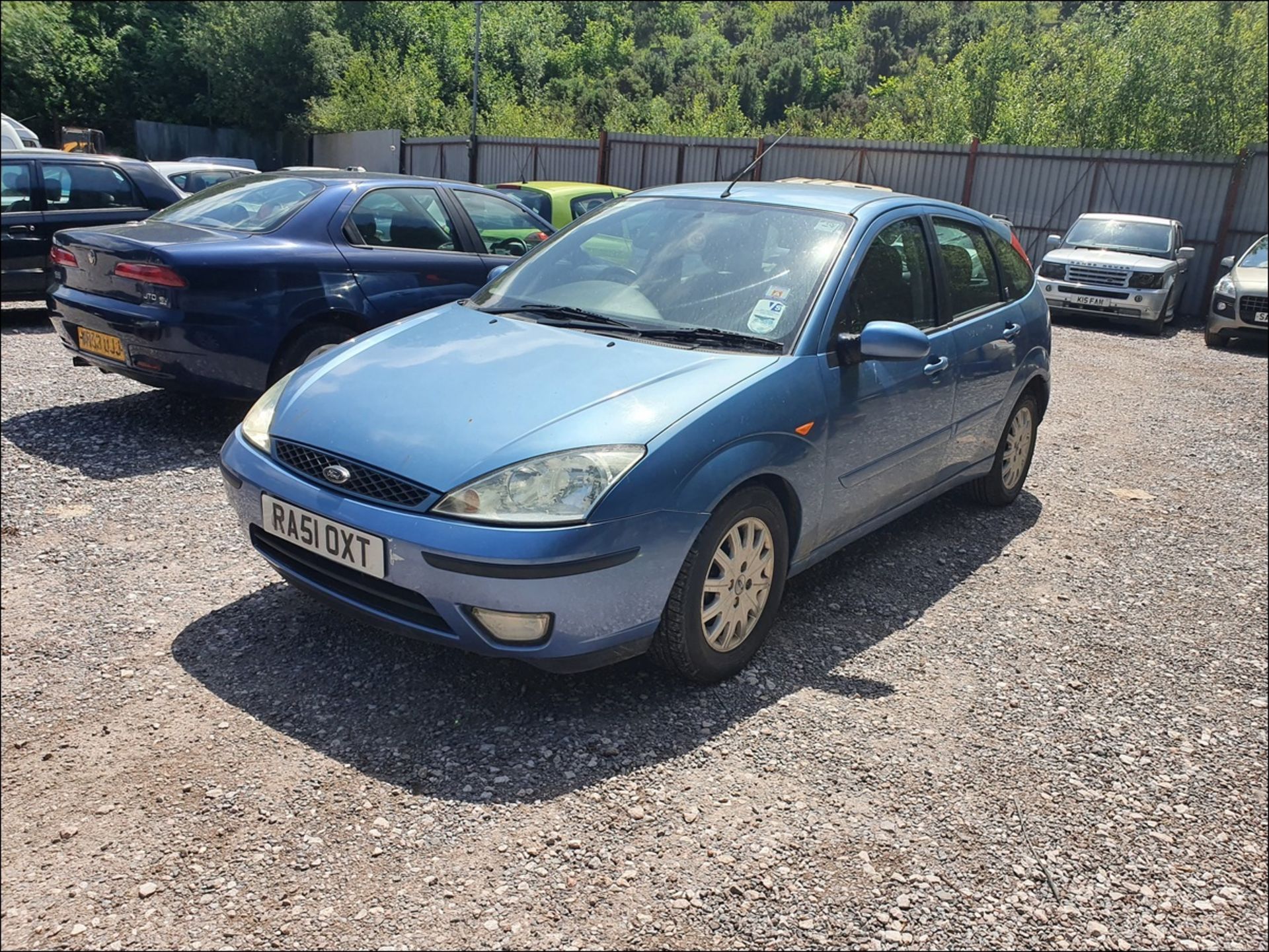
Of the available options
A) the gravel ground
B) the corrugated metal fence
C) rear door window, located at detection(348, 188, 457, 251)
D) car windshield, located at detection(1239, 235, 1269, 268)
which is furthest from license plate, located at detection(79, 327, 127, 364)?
car windshield, located at detection(1239, 235, 1269, 268)

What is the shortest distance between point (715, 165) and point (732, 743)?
1953 cm

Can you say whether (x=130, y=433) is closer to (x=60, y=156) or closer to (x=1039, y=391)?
(x=60, y=156)

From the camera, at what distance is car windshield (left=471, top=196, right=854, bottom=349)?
3.83 metres

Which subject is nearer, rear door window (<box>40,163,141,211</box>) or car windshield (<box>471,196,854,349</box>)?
car windshield (<box>471,196,854,349</box>)

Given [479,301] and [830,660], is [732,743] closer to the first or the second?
[830,660]

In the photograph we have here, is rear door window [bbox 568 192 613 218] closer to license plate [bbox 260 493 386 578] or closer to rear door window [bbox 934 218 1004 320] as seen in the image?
rear door window [bbox 934 218 1004 320]

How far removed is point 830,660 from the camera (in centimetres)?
377

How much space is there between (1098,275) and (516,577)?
13769 mm

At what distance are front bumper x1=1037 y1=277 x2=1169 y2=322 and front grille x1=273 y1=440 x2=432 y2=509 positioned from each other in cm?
1309

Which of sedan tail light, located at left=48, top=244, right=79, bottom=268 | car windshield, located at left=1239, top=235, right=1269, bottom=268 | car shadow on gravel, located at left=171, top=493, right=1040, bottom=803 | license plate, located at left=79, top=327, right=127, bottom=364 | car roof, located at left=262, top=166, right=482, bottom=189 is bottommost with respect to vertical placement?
car shadow on gravel, located at left=171, top=493, right=1040, bottom=803

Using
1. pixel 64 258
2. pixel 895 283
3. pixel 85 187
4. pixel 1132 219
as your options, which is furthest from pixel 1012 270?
pixel 1132 219

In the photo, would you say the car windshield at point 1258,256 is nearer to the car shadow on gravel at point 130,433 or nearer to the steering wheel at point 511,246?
the steering wheel at point 511,246

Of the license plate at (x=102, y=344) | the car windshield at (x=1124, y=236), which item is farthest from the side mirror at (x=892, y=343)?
the car windshield at (x=1124, y=236)

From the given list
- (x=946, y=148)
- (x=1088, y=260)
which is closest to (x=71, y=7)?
(x=946, y=148)
